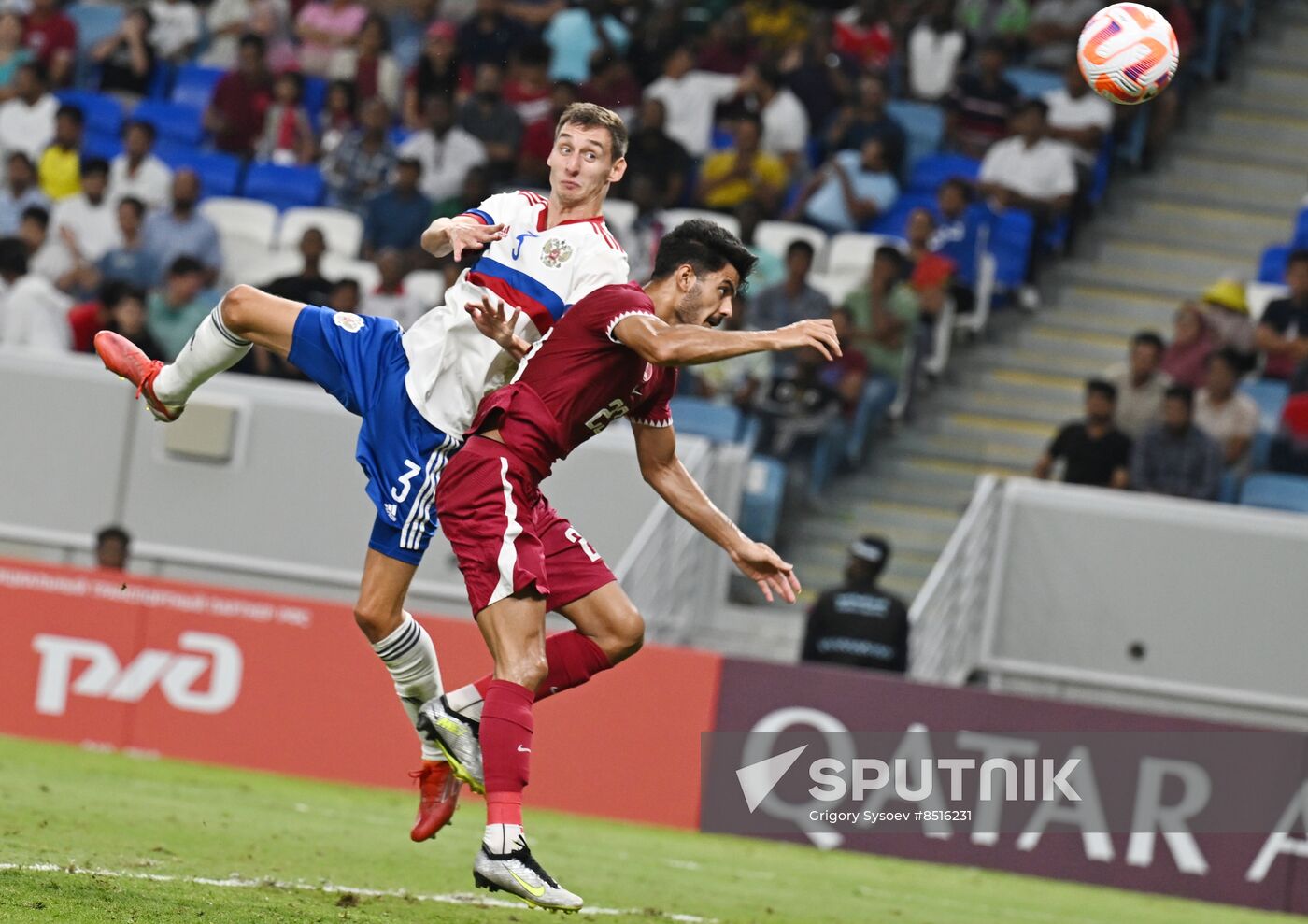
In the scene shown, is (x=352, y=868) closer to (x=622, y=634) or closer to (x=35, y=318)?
(x=622, y=634)

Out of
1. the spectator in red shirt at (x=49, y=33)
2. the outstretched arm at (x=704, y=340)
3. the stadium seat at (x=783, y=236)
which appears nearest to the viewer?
the outstretched arm at (x=704, y=340)

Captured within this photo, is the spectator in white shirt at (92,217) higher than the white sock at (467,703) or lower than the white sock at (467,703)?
higher

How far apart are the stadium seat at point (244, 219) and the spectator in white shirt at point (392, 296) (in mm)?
1980

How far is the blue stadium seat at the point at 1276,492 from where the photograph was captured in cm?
1427

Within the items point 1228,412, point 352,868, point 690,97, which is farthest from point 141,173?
point 352,868

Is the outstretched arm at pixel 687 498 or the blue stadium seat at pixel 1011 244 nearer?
the outstretched arm at pixel 687 498

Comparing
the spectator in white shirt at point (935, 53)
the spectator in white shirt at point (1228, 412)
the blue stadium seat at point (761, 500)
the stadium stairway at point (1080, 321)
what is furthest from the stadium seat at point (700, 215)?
the spectator in white shirt at point (1228, 412)

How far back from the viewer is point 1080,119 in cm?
1809

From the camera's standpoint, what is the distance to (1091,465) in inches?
580

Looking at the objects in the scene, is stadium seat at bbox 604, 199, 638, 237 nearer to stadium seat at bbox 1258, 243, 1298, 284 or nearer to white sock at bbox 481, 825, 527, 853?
stadium seat at bbox 1258, 243, 1298, 284

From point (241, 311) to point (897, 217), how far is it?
10.8m

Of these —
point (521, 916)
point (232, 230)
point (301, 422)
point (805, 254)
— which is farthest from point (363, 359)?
point (232, 230)

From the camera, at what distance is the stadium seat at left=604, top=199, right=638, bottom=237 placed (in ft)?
56.1

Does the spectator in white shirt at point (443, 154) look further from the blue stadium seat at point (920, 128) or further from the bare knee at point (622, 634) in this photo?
the bare knee at point (622, 634)
